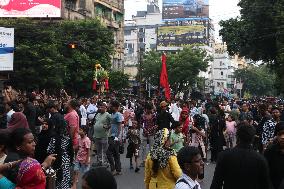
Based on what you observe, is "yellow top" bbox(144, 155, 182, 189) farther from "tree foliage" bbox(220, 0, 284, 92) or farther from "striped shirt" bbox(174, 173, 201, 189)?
"tree foliage" bbox(220, 0, 284, 92)

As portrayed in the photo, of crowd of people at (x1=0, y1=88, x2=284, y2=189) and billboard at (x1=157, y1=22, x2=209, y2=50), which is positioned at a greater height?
billboard at (x1=157, y1=22, x2=209, y2=50)

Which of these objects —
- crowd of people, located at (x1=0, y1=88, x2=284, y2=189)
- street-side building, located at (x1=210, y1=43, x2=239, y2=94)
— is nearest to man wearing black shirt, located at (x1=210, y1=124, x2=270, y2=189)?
crowd of people, located at (x1=0, y1=88, x2=284, y2=189)

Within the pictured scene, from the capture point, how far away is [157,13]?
398ft

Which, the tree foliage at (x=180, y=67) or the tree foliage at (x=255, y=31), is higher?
the tree foliage at (x=255, y=31)

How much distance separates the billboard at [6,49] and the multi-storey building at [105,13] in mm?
24328

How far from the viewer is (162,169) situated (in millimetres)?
6957

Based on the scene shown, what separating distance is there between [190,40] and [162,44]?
550 centimetres

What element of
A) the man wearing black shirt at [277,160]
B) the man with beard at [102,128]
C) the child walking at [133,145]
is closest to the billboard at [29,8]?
the child walking at [133,145]

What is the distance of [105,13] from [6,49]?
40.2 metres

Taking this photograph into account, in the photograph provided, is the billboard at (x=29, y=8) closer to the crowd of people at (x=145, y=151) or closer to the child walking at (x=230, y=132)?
the crowd of people at (x=145, y=151)

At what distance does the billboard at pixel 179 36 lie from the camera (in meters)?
107

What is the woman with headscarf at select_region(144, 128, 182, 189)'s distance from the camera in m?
6.91

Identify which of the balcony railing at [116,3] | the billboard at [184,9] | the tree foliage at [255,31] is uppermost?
the billboard at [184,9]

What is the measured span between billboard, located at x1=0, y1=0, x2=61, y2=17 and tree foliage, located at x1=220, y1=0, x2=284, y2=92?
55.4 ft
